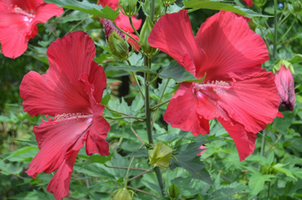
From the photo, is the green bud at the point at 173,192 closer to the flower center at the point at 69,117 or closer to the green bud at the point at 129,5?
the flower center at the point at 69,117

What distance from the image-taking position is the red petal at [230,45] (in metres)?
0.91

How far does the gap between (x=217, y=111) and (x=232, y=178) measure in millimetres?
854

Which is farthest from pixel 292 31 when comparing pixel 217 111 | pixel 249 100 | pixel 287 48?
pixel 217 111

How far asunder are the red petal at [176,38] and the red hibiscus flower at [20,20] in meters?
0.81

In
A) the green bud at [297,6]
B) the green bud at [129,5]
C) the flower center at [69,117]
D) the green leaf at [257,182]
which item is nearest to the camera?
the green bud at [129,5]

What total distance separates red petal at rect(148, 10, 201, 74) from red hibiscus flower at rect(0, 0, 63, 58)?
32.0 inches

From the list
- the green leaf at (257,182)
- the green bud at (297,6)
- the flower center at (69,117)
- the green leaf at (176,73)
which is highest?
the green bud at (297,6)

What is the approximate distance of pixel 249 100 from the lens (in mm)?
950

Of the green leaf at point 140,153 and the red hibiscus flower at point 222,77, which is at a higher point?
the red hibiscus flower at point 222,77

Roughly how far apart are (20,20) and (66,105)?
775mm

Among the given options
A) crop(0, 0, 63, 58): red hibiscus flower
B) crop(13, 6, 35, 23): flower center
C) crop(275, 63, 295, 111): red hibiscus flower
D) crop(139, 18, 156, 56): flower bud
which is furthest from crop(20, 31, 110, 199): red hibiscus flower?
crop(275, 63, 295, 111): red hibiscus flower

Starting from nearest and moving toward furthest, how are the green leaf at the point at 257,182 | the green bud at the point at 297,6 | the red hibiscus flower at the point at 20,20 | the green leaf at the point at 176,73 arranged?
the green leaf at the point at 176,73
the green leaf at the point at 257,182
the red hibiscus flower at the point at 20,20
the green bud at the point at 297,6

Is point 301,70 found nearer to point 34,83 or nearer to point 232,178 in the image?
point 232,178

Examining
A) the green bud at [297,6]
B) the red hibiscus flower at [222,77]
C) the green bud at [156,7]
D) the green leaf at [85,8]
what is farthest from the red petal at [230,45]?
the green bud at [297,6]
